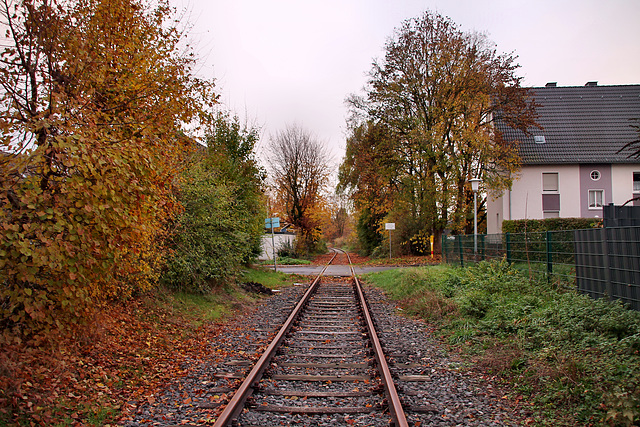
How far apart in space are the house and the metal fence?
21265mm

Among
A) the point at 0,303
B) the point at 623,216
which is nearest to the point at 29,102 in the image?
the point at 0,303

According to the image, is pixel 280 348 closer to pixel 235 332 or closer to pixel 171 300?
pixel 235 332

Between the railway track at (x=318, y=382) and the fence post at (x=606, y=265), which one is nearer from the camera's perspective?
the railway track at (x=318, y=382)

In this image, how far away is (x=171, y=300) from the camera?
390 inches

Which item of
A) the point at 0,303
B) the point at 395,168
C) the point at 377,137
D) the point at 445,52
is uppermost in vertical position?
the point at 445,52

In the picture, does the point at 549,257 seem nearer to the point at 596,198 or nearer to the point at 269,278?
the point at 269,278

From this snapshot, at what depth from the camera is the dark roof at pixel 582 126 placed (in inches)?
1299

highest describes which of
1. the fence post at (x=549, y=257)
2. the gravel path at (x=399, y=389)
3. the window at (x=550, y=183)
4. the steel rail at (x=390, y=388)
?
the window at (x=550, y=183)

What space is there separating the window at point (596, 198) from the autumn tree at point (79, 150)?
33752 mm

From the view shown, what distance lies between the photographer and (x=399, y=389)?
17.8 ft

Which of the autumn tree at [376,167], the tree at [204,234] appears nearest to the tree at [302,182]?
the autumn tree at [376,167]

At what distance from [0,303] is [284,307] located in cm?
793

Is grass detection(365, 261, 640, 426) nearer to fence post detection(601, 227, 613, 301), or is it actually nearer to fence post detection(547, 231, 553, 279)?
fence post detection(547, 231, 553, 279)

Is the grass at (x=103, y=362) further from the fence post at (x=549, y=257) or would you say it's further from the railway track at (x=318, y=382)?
the fence post at (x=549, y=257)
